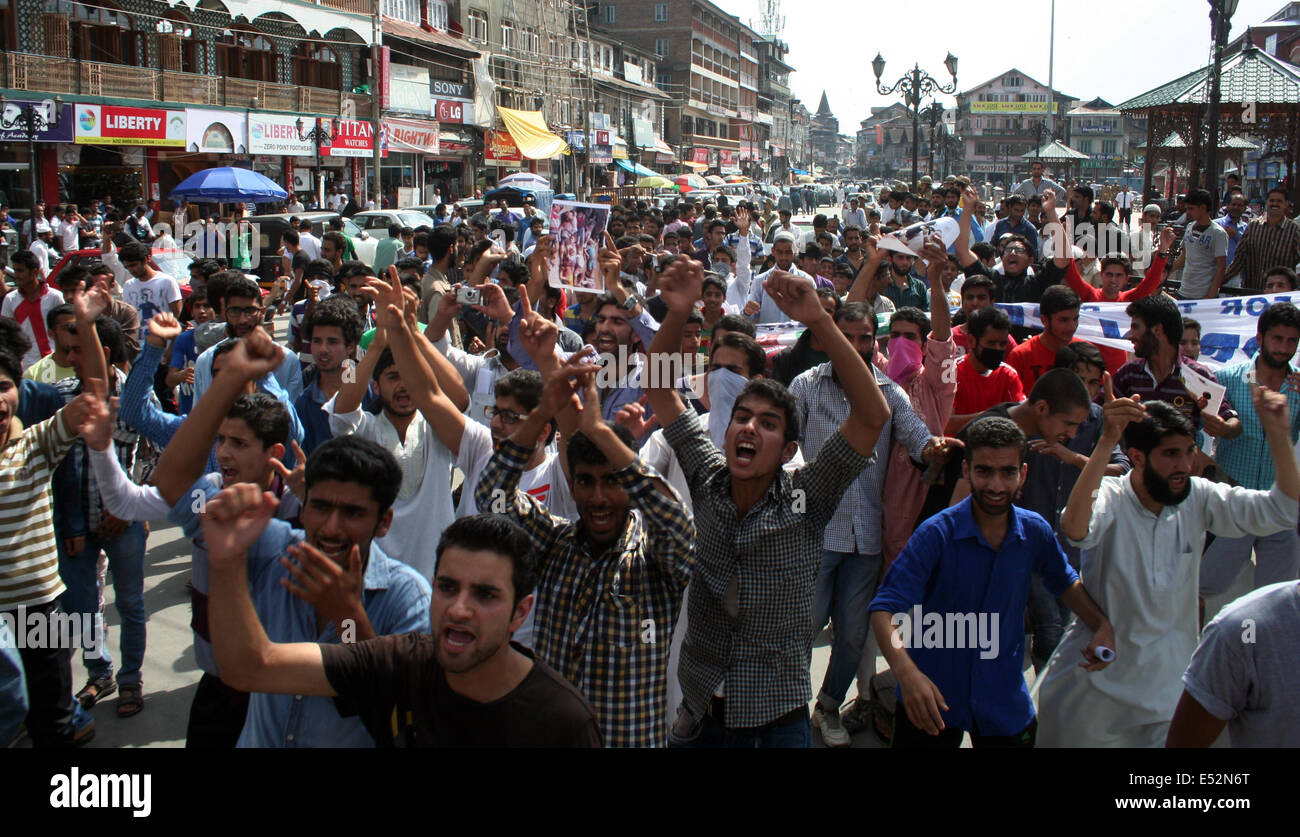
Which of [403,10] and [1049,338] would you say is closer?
[1049,338]

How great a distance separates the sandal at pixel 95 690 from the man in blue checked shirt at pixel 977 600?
11.8 ft

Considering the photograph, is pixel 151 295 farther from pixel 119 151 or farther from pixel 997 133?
pixel 997 133

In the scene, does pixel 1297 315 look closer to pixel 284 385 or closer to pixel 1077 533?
pixel 1077 533

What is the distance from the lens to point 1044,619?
4645 mm

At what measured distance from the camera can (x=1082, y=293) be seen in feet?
26.5

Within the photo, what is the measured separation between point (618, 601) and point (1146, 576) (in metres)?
1.84

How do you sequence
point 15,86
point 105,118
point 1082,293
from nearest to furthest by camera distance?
point 1082,293 → point 15,86 → point 105,118

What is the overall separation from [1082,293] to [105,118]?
2379 centimetres

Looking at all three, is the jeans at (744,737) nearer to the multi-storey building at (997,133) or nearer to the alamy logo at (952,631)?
the alamy logo at (952,631)

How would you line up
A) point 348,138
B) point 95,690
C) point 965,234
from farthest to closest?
point 348,138 → point 965,234 → point 95,690

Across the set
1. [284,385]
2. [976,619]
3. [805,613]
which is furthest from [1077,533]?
[284,385]

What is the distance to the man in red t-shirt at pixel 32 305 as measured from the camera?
7305 mm

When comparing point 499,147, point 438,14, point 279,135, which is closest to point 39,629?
point 279,135

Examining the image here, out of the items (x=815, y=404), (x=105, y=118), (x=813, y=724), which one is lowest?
(x=813, y=724)
